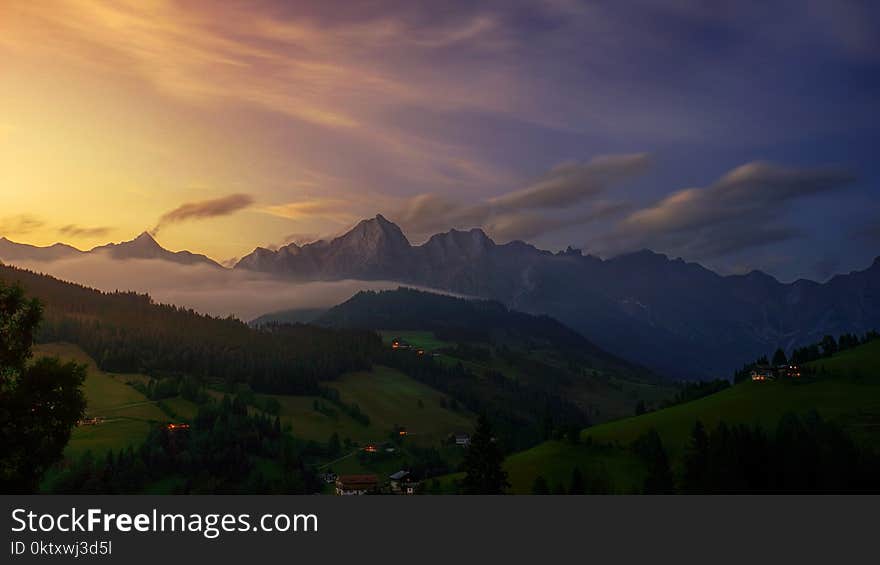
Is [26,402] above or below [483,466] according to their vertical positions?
above

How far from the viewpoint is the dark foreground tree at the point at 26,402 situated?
99.9ft

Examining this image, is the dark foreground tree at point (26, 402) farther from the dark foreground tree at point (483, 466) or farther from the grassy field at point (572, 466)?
the grassy field at point (572, 466)

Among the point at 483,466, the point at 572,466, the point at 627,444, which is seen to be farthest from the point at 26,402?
the point at 627,444

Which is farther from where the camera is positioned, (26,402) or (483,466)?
(483,466)

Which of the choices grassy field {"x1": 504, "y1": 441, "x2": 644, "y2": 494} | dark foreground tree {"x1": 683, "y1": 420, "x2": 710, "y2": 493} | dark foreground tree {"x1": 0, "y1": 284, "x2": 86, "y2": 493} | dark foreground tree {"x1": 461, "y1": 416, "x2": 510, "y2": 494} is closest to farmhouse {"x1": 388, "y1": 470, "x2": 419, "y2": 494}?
grassy field {"x1": 504, "y1": 441, "x2": 644, "y2": 494}

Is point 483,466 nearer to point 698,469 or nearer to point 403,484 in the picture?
point 698,469

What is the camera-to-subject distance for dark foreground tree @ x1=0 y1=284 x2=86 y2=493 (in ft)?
99.9

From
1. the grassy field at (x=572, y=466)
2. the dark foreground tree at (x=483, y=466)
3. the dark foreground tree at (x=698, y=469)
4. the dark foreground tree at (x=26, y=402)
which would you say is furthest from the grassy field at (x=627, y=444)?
the dark foreground tree at (x=26, y=402)

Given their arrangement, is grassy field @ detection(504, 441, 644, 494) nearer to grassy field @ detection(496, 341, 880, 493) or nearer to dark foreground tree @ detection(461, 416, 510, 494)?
grassy field @ detection(496, 341, 880, 493)

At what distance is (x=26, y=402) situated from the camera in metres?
30.8

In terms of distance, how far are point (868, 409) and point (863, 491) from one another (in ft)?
420
